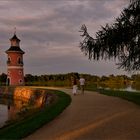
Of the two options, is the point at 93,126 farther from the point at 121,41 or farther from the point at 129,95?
the point at 129,95

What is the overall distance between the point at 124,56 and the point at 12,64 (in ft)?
168

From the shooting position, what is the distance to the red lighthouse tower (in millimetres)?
73375

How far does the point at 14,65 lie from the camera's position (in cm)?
7412

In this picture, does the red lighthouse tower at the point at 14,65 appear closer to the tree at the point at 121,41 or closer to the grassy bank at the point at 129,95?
the grassy bank at the point at 129,95

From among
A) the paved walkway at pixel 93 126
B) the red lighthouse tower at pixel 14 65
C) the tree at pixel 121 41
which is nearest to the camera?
the paved walkway at pixel 93 126

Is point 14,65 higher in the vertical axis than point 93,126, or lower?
higher

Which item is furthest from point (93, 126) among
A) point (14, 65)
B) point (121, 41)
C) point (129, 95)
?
point (14, 65)

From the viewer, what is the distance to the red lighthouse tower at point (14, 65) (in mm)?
73375

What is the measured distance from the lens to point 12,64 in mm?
74000

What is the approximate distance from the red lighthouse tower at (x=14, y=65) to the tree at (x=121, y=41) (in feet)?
161

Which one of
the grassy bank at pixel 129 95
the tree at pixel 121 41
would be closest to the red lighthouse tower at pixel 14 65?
the grassy bank at pixel 129 95

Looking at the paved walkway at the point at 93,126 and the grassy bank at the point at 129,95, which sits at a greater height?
the grassy bank at the point at 129,95

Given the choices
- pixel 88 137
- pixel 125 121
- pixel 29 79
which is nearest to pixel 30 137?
pixel 88 137

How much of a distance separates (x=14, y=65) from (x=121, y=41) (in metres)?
52.5
